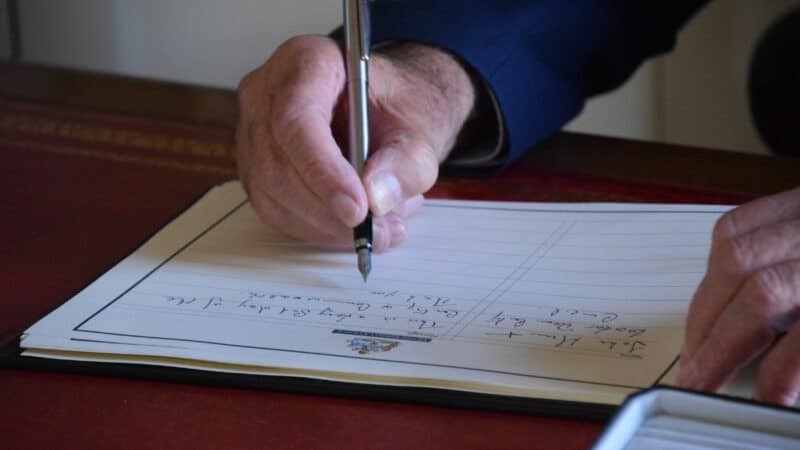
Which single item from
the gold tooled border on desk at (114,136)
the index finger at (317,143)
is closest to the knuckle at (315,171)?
the index finger at (317,143)

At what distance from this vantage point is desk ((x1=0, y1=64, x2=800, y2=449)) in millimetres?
675

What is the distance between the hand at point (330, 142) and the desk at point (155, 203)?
83mm

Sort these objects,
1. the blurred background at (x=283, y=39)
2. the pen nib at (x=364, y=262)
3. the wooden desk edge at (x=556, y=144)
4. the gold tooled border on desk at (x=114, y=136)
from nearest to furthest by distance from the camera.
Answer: the pen nib at (x=364, y=262), the wooden desk edge at (x=556, y=144), the gold tooled border on desk at (x=114, y=136), the blurred background at (x=283, y=39)

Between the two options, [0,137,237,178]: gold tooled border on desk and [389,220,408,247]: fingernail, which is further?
[0,137,237,178]: gold tooled border on desk

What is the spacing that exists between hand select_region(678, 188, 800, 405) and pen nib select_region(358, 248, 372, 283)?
0.80 ft

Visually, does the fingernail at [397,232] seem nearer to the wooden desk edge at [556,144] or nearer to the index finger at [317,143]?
the index finger at [317,143]

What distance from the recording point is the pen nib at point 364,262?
2.77 ft

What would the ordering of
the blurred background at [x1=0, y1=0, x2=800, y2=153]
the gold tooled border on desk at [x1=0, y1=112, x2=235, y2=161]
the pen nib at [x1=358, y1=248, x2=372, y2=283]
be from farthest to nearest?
the blurred background at [x1=0, y1=0, x2=800, y2=153]
the gold tooled border on desk at [x1=0, y1=112, x2=235, y2=161]
the pen nib at [x1=358, y1=248, x2=372, y2=283]

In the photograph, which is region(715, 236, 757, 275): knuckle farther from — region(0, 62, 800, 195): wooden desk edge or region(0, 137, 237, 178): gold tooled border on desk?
region(0, 137, 237, 178): gold tooled border on desk

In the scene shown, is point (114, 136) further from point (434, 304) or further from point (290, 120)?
point (434, 304)

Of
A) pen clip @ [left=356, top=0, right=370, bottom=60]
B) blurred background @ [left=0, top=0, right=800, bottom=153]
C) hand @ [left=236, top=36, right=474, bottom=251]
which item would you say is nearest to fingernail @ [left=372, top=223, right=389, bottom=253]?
hand @ [left=236, top=36, right=474, bottom=251]

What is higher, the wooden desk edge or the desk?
the wooden desk edge

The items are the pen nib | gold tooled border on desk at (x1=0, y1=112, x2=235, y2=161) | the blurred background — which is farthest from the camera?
the blurred background

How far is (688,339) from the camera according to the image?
673mm
